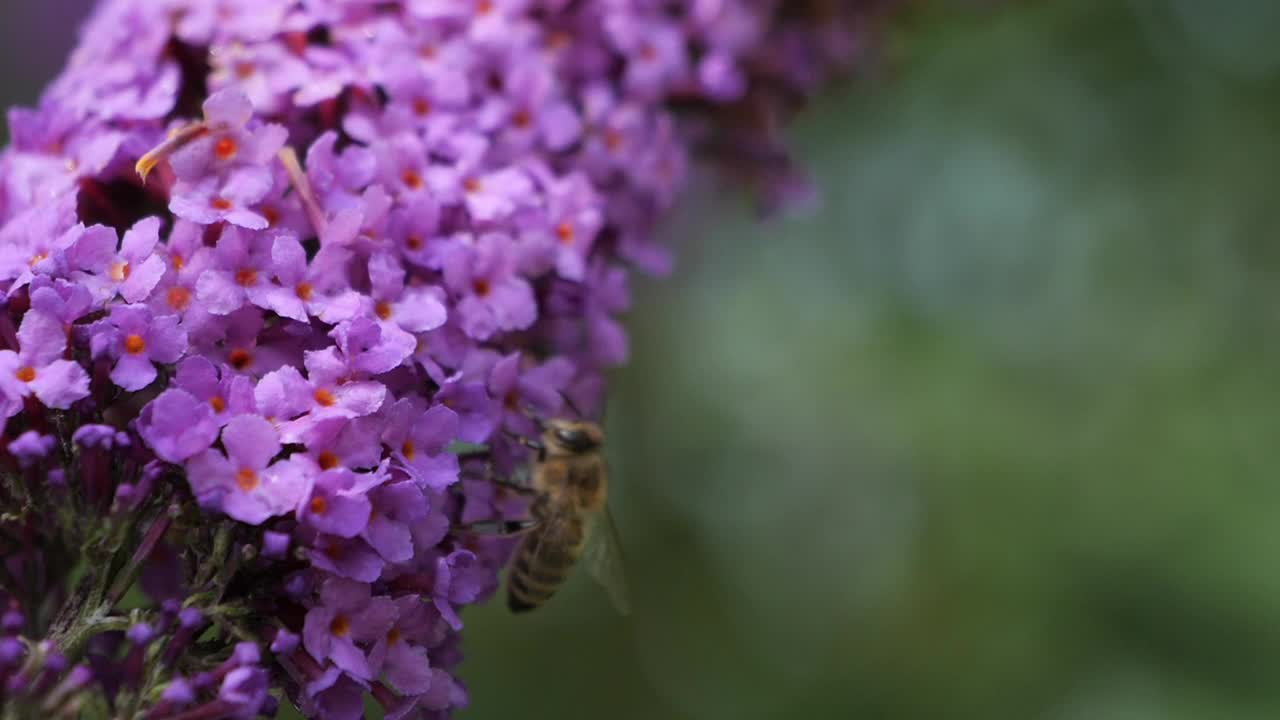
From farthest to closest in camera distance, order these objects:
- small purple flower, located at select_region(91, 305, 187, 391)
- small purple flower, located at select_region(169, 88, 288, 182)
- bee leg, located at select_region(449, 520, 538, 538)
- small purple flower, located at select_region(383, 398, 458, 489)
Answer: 1. bee leg, located at select_region(449, 520, 538, 538)
2. small purple flower, located at select_region(169, 88, 288, 182)
3. small purple flower, located at select_region(383, 398, 458, 489)
4. small purple flower, located at select_region(91, 305, 187, 391)

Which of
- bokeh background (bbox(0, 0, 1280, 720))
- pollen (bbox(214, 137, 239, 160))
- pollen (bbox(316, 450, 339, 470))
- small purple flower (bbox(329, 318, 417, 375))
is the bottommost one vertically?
bokeh background (bbox(0, 0, 1280, 720))

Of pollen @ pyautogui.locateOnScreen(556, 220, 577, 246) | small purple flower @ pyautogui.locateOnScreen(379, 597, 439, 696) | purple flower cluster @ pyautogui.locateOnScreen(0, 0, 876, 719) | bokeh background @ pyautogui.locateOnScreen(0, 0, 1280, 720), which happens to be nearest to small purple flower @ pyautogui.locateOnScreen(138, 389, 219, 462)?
purple flower cluster @ pyautogui.locateOnScreen(0, 0, 876, 719)

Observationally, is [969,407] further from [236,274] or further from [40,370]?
[40,370]

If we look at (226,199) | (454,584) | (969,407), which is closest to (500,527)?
(454,584)

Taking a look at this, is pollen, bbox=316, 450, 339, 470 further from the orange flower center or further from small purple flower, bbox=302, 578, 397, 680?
the orange flower center

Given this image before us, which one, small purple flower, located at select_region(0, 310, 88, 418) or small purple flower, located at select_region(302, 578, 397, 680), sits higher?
small purple flower, located at select_region(0, 310, 88, 418)

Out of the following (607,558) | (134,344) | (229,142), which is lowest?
(607,558)
